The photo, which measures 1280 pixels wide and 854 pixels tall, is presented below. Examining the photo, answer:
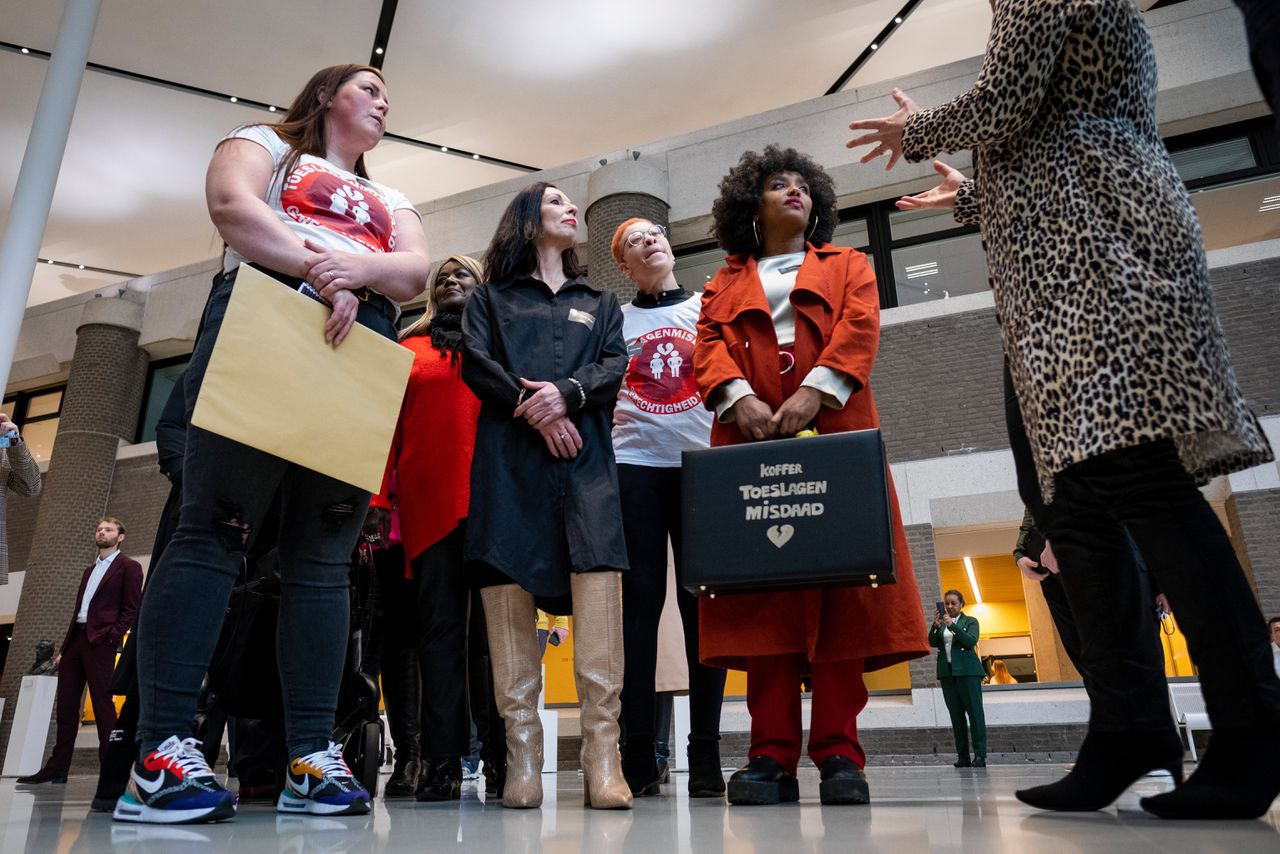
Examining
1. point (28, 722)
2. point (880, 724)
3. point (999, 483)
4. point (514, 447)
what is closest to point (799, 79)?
point (999, 483)

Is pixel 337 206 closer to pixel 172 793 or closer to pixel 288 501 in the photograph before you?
pixel 288 501

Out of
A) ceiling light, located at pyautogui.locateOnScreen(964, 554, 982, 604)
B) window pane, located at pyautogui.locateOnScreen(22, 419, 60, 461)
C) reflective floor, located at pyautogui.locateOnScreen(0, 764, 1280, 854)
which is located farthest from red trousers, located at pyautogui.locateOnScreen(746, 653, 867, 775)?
window pane, located at pyautogui.locateOnScreen(22, 419, 60, 461)

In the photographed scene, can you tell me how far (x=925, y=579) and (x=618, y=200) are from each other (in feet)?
16.9

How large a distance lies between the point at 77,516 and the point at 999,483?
1142cm

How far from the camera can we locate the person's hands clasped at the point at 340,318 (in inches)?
75.6

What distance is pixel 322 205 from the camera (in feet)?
6.89

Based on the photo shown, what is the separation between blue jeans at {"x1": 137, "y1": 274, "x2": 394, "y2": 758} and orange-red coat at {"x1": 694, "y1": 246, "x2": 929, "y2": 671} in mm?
897

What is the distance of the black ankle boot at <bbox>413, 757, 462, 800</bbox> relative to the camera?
2504 millimetres

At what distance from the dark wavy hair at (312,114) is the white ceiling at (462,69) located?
7.57 m

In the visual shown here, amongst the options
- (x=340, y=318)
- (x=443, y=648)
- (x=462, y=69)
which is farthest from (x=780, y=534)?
(x=462, y=69)

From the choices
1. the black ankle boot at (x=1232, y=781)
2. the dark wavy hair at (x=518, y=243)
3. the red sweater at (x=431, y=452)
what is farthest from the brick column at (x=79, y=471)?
the black ankle boot at (x=1232, y=781)

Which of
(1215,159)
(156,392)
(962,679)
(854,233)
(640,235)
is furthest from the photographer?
(156,392)

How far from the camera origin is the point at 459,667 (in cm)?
271

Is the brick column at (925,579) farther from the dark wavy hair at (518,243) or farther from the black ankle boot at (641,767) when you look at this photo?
the dark wavy hair at (518,243)
